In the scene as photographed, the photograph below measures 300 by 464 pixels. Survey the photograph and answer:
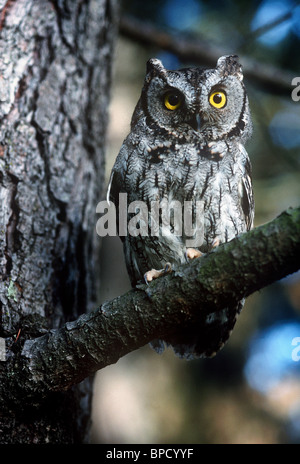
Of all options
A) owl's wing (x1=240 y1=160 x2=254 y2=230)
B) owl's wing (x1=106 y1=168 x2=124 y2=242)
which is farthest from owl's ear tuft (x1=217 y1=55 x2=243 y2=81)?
owl's wing (x1=106 y1=168 x2=124 y2=242)

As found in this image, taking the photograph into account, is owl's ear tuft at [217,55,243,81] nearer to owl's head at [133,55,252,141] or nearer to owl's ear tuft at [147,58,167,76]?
owl's head at [133,55,252,141]

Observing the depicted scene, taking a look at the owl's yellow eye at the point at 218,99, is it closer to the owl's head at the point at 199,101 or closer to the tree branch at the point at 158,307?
the owl's head at the point at 199,101

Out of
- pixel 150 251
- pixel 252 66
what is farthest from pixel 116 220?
pixel 252 66

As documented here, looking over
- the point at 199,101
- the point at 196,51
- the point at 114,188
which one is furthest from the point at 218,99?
the point at 196,51

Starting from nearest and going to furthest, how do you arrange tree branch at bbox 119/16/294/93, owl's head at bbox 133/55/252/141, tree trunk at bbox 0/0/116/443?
1. tree trunk at bbox 0/0/116/443
2. owl's head at bbox 133/55/252/141
3. tree branch at bbox 119/16/294/93

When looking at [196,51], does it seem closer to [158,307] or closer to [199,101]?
[199,101]
